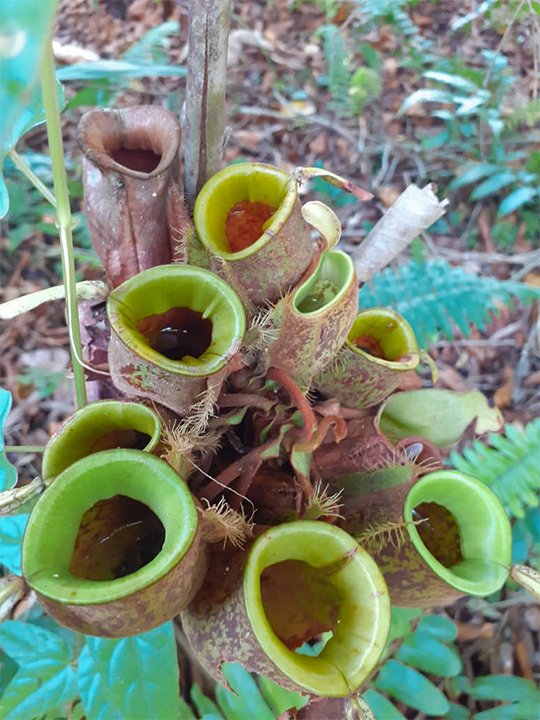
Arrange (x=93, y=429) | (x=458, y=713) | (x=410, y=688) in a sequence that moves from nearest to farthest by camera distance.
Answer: (x=93, y=429), (x=410, y=688), (x=458, y=713)

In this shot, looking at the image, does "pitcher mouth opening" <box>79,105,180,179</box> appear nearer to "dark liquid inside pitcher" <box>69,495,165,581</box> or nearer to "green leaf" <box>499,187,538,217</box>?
"dark liquid inside pitcher" <box>69,495,165,581</box>

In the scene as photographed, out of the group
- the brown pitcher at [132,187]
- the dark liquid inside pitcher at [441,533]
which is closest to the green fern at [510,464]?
the dark liquid inside pitcher at [441,533]

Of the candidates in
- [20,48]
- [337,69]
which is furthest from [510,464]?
[337,69]

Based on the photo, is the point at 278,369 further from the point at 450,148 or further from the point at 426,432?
the point at 450,148

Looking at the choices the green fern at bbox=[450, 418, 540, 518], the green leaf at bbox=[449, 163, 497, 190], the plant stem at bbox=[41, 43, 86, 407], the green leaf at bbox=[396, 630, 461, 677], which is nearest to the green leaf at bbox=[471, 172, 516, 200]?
the green leaf at bbox=[449, 163, 497, 190]

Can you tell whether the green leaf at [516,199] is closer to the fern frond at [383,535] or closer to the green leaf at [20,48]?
the fern frond at [383,535]

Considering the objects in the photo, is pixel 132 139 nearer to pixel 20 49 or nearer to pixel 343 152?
pixel 20 49
